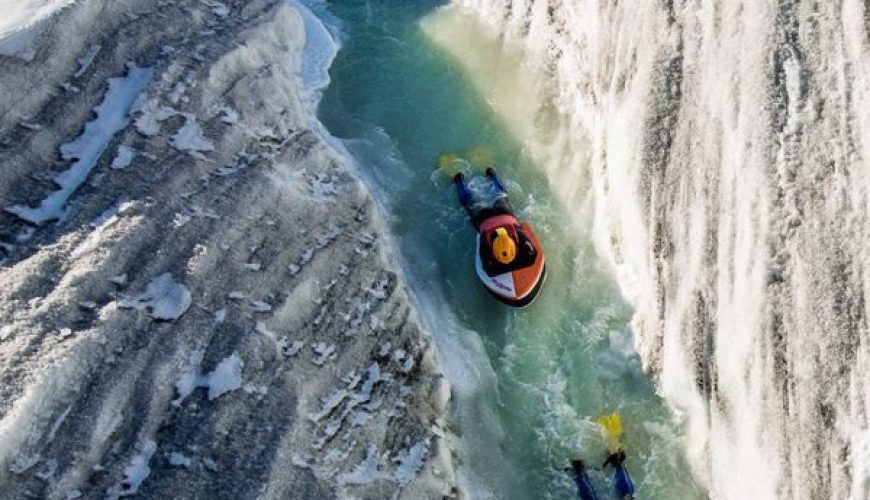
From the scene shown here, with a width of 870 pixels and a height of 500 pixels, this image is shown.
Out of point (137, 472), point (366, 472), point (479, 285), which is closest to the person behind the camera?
point (137, 472)

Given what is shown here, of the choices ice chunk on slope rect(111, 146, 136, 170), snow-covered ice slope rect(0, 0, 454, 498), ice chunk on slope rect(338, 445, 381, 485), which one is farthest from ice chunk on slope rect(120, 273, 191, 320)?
ice chunk on slope rect(338, 445, 381, 485)

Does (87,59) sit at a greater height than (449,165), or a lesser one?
greater

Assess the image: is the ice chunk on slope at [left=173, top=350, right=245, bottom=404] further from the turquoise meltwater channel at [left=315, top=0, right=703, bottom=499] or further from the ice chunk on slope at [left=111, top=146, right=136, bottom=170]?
the ice chunk on slope at [left=111, top=146, right=136, bottom=170]

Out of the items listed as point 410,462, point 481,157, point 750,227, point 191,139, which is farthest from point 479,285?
point 191,139

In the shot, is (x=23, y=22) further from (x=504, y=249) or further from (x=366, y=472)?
(x=366, y=472)

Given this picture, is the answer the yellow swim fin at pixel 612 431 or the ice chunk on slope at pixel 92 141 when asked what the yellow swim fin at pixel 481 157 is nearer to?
the yellow swim fin at pixel 612 431

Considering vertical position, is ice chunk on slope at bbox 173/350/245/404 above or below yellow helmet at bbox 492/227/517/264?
above

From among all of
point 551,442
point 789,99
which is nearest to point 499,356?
point 551,442

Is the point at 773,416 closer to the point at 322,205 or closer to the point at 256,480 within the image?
the point at 256,480
